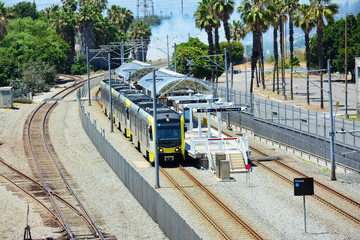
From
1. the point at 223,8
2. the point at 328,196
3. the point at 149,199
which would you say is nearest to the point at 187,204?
the point at 149,199

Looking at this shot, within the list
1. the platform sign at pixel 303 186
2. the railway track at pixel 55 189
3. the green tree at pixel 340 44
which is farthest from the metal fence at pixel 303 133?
the green tree at pixel 340 44

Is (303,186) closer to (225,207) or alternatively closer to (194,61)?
(225,207)

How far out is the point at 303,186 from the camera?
26.0 meters

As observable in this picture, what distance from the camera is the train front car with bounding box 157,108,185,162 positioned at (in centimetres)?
3716

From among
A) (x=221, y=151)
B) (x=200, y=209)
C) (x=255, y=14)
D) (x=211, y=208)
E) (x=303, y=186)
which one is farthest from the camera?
(x=255, y=14)

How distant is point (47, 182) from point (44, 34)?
3461 inches

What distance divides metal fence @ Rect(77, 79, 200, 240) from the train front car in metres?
3.02

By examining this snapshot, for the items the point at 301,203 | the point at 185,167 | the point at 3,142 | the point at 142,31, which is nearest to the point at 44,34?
the point at 142,31

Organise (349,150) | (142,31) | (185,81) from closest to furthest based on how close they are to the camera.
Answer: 1. (349,150)
2. (185,81)
3. (142,31)

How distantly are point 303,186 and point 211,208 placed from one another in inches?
203

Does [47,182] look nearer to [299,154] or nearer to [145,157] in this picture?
[145,157]

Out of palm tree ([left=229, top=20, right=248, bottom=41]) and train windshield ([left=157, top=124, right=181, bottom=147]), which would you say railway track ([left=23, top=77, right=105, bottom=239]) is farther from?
palm tree ([left=229, top=20, right=248, bottom=41])

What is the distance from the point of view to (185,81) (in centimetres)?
4938

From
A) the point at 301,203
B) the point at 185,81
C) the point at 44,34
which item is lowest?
the point at 301,203
